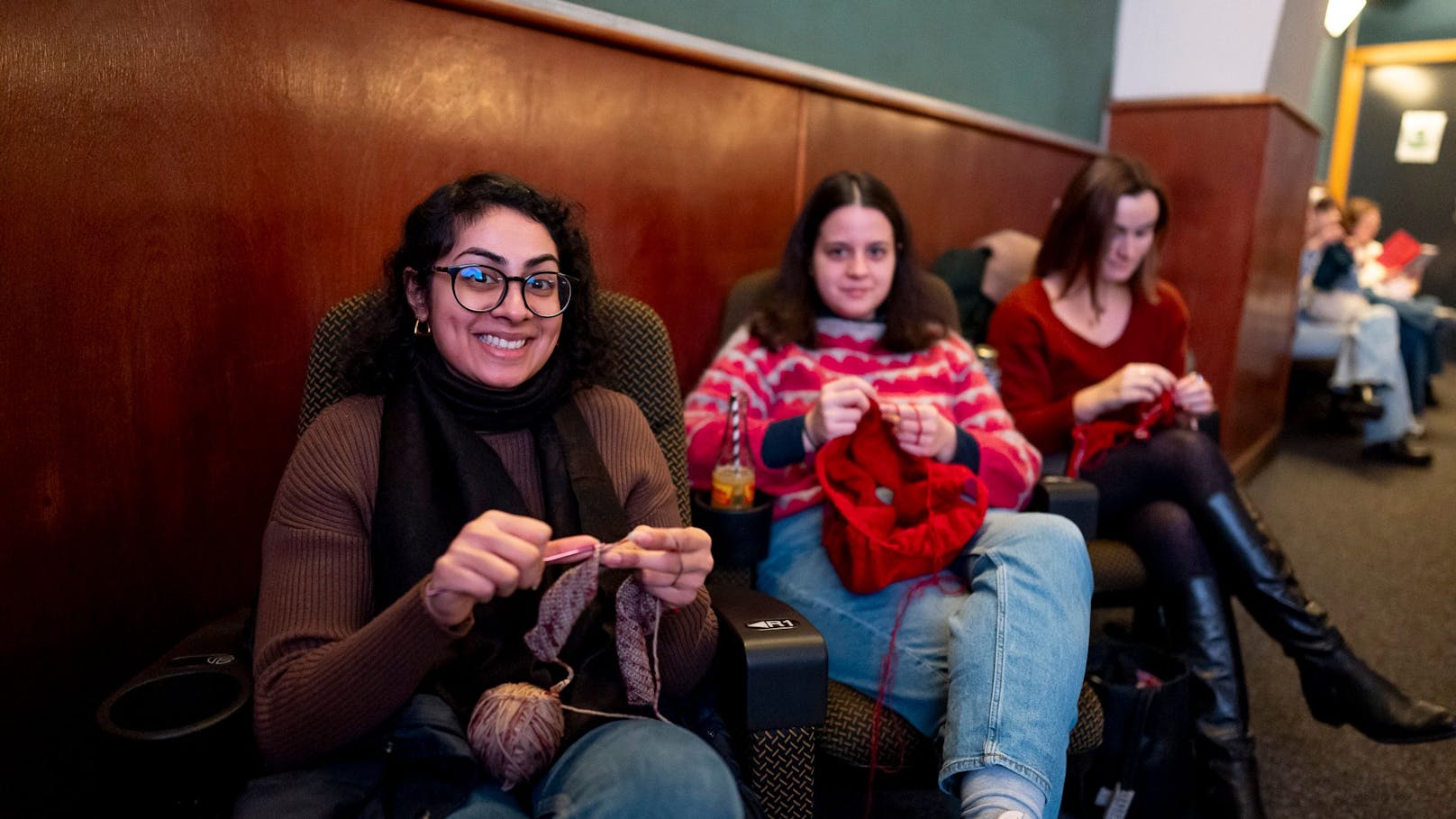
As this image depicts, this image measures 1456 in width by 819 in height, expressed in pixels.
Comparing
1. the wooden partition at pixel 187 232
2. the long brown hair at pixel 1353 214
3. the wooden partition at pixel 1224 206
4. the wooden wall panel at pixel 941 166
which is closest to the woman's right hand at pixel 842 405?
the wooden partition at pixel 187 232

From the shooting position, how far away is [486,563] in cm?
92

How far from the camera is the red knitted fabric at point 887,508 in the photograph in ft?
4.82

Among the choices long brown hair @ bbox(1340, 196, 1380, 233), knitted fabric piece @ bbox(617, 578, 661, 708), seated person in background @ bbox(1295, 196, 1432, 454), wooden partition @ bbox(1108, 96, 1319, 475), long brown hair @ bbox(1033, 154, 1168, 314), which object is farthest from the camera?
long brown hair @ bbox(1340, 196, 1380, 233)

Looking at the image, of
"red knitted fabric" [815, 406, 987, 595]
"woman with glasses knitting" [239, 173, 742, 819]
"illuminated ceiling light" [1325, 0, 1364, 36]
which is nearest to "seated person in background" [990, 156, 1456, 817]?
"red knitted fabric" [815, 406, 987, 595]

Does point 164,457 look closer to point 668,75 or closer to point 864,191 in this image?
point 668,75

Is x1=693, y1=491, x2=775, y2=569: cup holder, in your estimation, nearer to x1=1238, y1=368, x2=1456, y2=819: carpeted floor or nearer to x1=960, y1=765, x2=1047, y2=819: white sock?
x1=960, y1=765, x2=1047, y2=819: white sock

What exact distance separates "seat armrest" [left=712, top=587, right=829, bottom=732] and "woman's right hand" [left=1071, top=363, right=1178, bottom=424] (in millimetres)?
1109

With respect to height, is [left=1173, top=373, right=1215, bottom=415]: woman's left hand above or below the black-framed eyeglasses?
below

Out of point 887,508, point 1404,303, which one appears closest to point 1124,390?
point 887,508

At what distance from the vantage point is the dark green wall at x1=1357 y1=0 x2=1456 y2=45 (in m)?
7.35

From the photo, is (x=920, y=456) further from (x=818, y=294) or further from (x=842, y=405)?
(x=818, y=294)

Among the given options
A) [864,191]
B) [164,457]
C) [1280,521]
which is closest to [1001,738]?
[864,191]

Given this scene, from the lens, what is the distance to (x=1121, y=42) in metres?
3.61

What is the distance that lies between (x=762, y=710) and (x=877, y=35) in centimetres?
196
